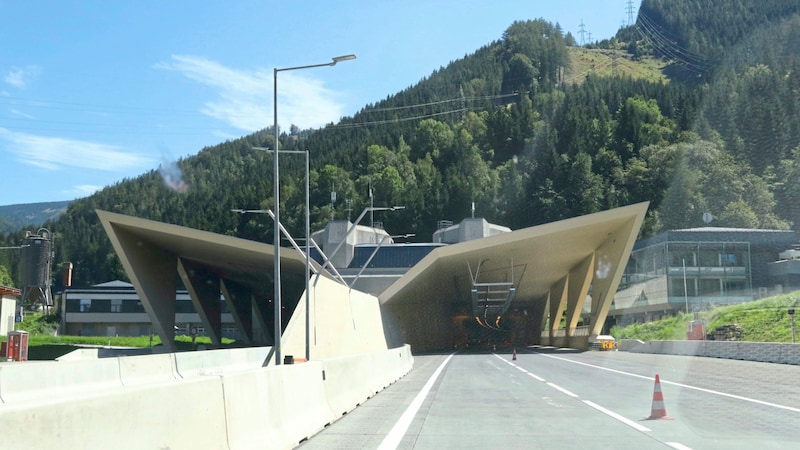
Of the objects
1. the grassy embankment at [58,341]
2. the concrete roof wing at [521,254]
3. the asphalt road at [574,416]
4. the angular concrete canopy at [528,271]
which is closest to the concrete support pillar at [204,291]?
the grassy embankment at [58,341]

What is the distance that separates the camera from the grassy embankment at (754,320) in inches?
1903

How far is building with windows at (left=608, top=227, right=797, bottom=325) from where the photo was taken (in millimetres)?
83088

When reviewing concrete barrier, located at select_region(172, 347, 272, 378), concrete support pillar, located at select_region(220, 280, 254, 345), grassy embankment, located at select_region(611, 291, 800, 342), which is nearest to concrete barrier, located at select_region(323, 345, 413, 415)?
concrete barrier, located at select_region(172, 347, 272, 378)

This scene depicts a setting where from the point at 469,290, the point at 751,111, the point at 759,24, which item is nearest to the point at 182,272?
the point at 469,290

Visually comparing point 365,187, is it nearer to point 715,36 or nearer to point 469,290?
point 469,290

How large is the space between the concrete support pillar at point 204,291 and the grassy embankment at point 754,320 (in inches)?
1494

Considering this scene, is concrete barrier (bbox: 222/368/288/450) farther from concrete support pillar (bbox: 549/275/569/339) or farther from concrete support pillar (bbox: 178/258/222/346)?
concrete support pillar (bbox: 549/275/569/339)

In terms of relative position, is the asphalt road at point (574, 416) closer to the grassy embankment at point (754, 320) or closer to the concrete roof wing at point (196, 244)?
the grassy embankment at point (754, 320)

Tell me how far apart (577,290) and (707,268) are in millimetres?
16169

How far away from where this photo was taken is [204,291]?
2899 inches

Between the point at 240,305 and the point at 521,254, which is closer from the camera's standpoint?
the point at 521,254

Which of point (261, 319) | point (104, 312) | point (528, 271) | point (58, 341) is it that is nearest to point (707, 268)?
point (528, 271)

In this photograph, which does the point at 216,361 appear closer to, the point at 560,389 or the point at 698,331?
the point at 560,389

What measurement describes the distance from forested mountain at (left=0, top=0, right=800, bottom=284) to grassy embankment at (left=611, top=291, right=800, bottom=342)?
3932 centimetres
